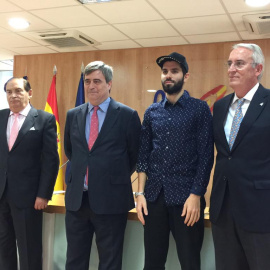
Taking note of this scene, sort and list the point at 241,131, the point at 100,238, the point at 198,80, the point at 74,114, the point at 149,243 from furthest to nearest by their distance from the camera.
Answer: the point at 198,80, the point at 74,114, the point at 100,238, the point at 149,243, the point at 241,131

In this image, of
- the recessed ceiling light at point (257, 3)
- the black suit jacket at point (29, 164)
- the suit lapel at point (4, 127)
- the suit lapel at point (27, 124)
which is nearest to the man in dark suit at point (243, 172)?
the black suit jacket at point (29, 164)

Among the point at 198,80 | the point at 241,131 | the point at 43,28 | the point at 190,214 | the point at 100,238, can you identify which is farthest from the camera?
the point at 198,80

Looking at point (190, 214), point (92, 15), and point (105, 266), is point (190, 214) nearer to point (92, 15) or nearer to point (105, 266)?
point (105, 266)

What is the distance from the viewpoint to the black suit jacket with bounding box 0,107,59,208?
2418mm

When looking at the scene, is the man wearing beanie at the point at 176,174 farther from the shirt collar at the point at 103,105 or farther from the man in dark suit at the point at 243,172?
the shirt collar at the point at 103,105

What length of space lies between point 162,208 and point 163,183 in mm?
129

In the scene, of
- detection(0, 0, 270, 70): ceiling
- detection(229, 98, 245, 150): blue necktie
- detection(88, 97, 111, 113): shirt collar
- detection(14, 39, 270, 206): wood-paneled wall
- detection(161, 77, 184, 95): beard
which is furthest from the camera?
detection(14, 39, 270, 206): wood-paneled wall

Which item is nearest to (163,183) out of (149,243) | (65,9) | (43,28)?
(149,243)

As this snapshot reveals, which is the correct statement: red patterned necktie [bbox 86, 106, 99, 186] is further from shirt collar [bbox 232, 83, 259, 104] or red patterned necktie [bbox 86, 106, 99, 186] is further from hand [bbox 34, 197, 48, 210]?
shirt collar [bbox 232, 83, 259, 104]

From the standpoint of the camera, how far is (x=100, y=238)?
2.13m

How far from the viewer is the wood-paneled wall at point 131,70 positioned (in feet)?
17.5

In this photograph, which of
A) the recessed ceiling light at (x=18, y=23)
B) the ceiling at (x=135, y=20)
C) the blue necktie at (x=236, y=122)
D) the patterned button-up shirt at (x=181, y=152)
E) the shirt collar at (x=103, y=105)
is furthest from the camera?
the recessed ceiling light at (x=18, y=23)

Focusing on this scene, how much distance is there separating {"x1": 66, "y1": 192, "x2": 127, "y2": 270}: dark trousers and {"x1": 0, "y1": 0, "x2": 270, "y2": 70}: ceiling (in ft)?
8.12

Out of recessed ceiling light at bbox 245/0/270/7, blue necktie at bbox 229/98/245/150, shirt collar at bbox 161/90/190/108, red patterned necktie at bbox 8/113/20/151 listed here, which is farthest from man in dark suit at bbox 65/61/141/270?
recessed ceiling light at bbox 245/0/270/7
